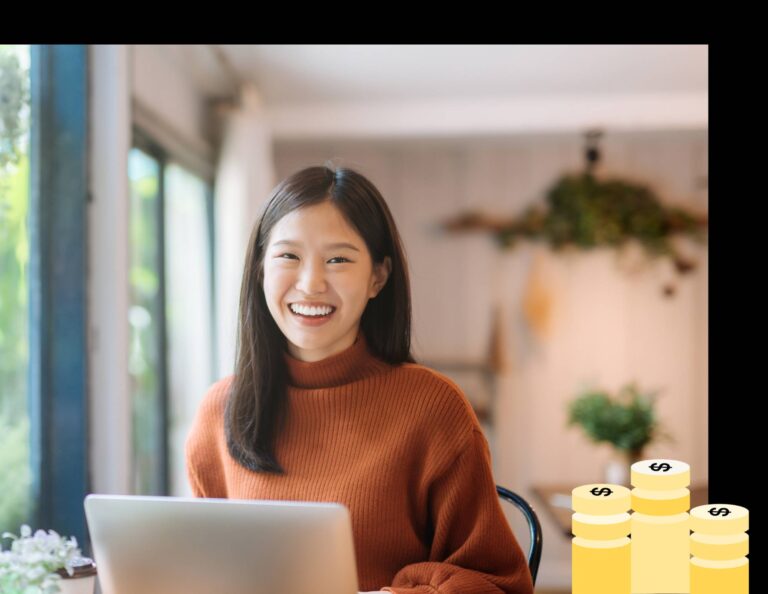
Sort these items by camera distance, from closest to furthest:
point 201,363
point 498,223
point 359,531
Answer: point 359,531
point 201,363
point 498,223

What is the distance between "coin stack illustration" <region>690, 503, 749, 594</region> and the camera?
1.07 metres

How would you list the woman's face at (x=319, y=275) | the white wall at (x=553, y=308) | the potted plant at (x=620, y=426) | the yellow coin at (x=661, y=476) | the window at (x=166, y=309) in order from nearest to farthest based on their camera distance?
the yellow coin at (x=661, y=476) → the woman's face at (x=319, y=275) → the window at (x=166, y=309) → the potted plant at (x=620, y=426) → the white wall at (x=553, y=308)

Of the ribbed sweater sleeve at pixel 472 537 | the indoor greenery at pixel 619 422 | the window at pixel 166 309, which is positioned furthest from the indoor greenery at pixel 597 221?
the ribbed sweater sleeve at pixel 472 537

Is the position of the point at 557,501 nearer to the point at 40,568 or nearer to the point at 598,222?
the point at 598,222

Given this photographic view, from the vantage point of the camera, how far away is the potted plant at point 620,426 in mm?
3033

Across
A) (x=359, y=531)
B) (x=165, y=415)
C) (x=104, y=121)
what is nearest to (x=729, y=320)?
(x=359, y=531)

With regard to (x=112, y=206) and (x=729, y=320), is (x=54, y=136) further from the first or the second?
(x=729, y=320)

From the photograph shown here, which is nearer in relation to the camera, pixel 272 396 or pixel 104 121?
pixel 272 396

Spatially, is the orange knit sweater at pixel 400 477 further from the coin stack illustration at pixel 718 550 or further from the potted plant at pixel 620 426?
the potted plant at pixel 620 426

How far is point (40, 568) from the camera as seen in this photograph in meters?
1.08

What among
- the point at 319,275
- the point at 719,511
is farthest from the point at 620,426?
the point at 319,275

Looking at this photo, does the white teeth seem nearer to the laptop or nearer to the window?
the laptop

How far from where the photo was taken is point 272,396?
1238mm
